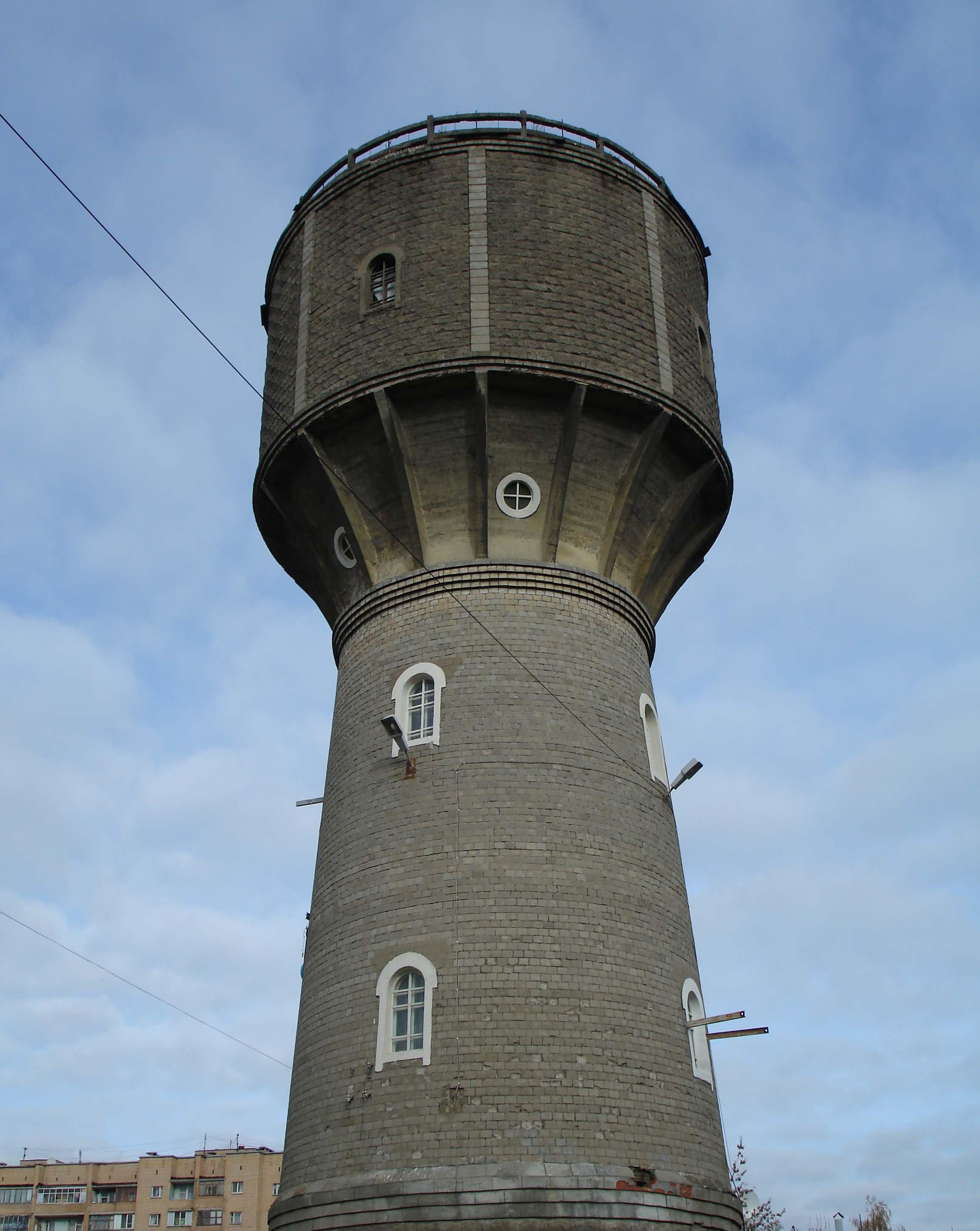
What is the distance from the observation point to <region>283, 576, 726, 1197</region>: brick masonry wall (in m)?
12.1

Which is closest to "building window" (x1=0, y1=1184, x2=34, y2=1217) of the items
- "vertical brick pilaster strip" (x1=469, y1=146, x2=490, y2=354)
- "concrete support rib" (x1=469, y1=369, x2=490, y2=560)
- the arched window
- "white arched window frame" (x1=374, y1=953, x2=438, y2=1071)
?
"white arched window frame" (x1=374, y1=953, x2=438, y2=1071)

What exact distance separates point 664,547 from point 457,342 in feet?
14.2

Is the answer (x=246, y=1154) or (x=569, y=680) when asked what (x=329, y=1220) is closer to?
(x=569, y=680)

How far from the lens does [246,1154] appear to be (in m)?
60.6

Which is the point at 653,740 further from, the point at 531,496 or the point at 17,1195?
the point at 17,1195

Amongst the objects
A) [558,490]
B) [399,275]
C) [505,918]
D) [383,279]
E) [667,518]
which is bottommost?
[505,918]

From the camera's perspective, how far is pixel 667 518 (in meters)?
16.8

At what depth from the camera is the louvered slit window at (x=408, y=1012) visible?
41.2 feet

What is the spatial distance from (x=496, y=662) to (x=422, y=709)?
112 centimetres

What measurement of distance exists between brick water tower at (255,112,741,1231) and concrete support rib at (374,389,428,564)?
0.05 metres

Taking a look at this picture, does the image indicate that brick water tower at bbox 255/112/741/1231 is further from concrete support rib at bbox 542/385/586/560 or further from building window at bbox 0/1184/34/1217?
building window at bbox 0/1184/34/1217

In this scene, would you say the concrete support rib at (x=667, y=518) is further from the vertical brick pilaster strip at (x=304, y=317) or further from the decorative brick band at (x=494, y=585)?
the vertical brick pilaster strip at (x=304, y=317)

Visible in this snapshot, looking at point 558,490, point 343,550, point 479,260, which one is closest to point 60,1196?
point 343,550

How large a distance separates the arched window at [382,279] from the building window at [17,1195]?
6139 cm
